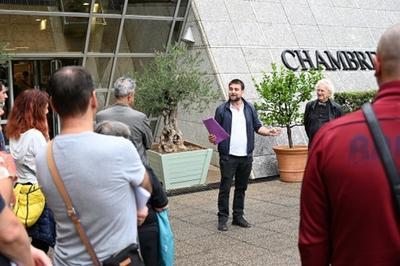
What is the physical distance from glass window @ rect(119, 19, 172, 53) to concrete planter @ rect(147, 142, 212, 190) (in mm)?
4043

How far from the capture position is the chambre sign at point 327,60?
1207 centimetres

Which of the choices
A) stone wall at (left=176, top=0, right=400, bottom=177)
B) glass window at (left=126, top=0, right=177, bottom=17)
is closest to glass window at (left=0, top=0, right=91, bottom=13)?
glass window at (left=126, top=0, right=177, bottom=17)

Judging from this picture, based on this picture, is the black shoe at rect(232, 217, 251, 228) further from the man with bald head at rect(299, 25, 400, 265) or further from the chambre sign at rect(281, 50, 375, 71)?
the chambre sign at rect(281, 50, 375, 71)

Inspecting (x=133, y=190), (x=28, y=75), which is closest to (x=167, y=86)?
(x=28, y=75)

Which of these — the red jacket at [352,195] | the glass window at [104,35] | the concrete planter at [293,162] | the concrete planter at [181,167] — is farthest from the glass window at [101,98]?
the red jacket at [352,195]

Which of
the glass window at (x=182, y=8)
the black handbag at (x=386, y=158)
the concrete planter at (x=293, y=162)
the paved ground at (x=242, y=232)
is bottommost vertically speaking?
the paved ground at (x=242, y=232)

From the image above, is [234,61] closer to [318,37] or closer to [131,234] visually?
[318,37]

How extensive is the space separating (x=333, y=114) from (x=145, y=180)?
207 inches

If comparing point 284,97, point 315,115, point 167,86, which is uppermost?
point 167,86

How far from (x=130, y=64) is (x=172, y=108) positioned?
3.85 m

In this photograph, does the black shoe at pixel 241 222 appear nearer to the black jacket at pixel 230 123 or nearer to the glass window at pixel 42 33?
the black jacket at pixel 230 123

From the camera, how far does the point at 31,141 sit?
4.33 metres

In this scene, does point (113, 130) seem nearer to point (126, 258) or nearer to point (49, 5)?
point (126, 258)

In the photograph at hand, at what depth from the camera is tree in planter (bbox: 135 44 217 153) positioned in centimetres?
896
